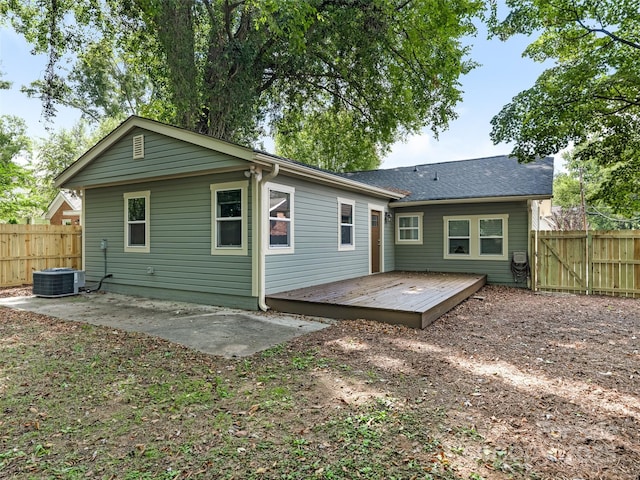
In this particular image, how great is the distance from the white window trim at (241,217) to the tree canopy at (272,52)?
13.4ft

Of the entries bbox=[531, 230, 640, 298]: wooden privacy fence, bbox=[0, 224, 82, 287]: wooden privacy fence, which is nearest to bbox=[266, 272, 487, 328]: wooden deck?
bbox=[531, 230, 640, 298]: wooden privacy fence

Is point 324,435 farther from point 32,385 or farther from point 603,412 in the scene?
point 32,385

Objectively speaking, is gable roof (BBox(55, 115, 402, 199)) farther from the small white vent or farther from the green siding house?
the small white vent

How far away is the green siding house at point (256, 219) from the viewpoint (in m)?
6.89

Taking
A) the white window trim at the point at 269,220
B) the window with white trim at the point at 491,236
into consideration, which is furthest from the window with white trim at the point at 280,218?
the window with white trim at the point at 491,236

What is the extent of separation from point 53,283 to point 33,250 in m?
2.83

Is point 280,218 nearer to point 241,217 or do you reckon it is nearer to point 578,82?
point 241,217

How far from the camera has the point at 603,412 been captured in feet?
9.28

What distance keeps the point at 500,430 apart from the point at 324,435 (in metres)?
1.24

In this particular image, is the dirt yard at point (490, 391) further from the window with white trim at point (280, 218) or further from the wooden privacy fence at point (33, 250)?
the wooden privacy fence at point (33, 250)

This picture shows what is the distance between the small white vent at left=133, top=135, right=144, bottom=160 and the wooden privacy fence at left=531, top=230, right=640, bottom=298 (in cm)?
1009

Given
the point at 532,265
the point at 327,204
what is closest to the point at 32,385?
the point at 327,204

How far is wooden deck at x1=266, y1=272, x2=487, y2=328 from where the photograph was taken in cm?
564

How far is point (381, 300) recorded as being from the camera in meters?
6.38
